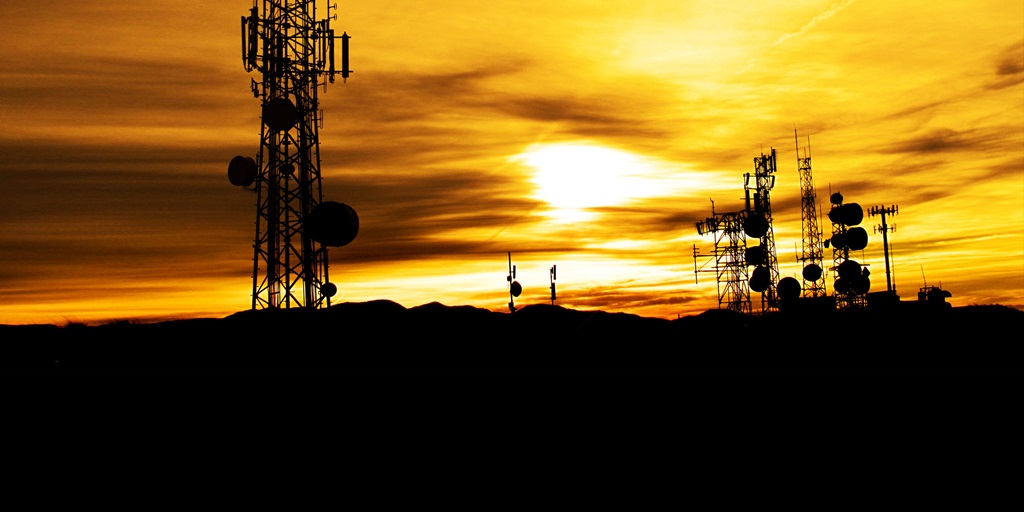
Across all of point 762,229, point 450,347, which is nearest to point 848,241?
point 762,229

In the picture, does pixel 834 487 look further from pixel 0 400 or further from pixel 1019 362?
pixel 1019 362

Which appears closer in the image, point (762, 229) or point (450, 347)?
point (450, 347)

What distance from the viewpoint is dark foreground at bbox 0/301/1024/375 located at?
27141 millimetres

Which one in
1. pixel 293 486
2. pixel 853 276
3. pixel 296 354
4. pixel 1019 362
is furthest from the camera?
pixel 853 276

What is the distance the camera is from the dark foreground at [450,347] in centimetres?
2714

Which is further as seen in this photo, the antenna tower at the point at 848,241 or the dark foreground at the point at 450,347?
the antenna tower at the point at 848,241

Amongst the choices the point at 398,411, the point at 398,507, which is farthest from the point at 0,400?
the point at 398,507

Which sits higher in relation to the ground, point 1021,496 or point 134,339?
point 134,339

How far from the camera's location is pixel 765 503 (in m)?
12.8

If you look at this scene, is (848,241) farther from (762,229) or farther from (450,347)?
(450,347)

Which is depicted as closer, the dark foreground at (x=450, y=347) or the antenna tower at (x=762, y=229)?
the dark foreground at (x=450, y=347)

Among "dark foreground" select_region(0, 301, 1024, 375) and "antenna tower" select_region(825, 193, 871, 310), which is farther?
"antenna tower" select_region(825, 193, 871, 310)

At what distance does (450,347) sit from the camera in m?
28.9

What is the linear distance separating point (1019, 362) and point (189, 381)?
97.9 ft
